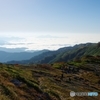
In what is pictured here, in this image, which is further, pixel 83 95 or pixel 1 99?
pixel 83 95

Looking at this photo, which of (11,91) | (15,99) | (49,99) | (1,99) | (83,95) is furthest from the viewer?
(83,95)

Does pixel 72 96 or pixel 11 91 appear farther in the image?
pixel 72 96

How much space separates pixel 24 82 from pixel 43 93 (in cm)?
641

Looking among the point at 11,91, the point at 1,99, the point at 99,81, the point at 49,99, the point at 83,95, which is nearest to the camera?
the point at 1,99

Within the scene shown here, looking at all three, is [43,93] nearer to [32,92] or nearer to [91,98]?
[32,92]

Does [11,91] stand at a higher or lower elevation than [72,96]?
higher

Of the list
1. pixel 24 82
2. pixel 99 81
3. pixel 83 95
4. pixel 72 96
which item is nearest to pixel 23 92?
pixel 24 82

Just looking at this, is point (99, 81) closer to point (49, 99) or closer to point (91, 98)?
point (91, 98)

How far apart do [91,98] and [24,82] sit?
15534 mm

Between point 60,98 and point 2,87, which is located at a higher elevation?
point 2,87

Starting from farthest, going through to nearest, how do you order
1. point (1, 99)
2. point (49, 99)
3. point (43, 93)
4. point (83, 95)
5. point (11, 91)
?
point (83, 95) < point (43, 93) < point (49, 99) < point (11, 91) < point (1, 99)

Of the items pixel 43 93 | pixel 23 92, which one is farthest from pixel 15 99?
pixel 43 93

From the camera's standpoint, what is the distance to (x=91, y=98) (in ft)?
162

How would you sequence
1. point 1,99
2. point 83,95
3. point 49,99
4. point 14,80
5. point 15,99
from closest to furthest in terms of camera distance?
point 1,99, point 15,99, point 49,99, point 14,80, point 83,95
